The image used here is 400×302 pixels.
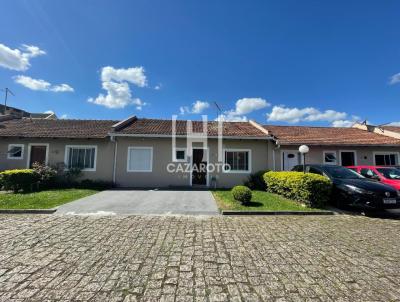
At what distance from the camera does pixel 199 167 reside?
1368 centimetres

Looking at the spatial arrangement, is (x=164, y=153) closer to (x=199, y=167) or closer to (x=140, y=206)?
(x=199, y=167)

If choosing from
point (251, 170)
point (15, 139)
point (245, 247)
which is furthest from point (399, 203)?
point (15, 139)

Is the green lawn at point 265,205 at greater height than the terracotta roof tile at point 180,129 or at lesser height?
lesser

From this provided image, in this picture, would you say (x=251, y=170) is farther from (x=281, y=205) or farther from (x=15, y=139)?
(x=15, y=139)

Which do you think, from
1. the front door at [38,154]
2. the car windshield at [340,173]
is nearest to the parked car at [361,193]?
the car windshield at [340,173]

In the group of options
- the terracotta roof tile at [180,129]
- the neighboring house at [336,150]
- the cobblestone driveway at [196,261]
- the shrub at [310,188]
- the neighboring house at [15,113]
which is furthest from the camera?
the neighboring house at [15,113]

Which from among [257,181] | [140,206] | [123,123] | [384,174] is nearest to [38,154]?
[123,123]

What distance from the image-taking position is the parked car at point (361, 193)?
23.1 ft

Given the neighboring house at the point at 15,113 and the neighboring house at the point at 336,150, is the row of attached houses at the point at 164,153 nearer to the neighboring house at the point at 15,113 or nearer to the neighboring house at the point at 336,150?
the neighboring house at the point at 336,150

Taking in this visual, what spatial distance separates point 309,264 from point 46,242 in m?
5.20

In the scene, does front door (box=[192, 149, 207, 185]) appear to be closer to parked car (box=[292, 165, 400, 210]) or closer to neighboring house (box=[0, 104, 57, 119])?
parked car (box=[292, 165, 400, 210])

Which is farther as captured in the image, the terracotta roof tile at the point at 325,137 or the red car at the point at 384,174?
the terracotta roof tile at the point at 325,137

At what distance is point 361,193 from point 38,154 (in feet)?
55.2

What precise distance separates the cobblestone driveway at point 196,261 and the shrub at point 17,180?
5575 millimetres
